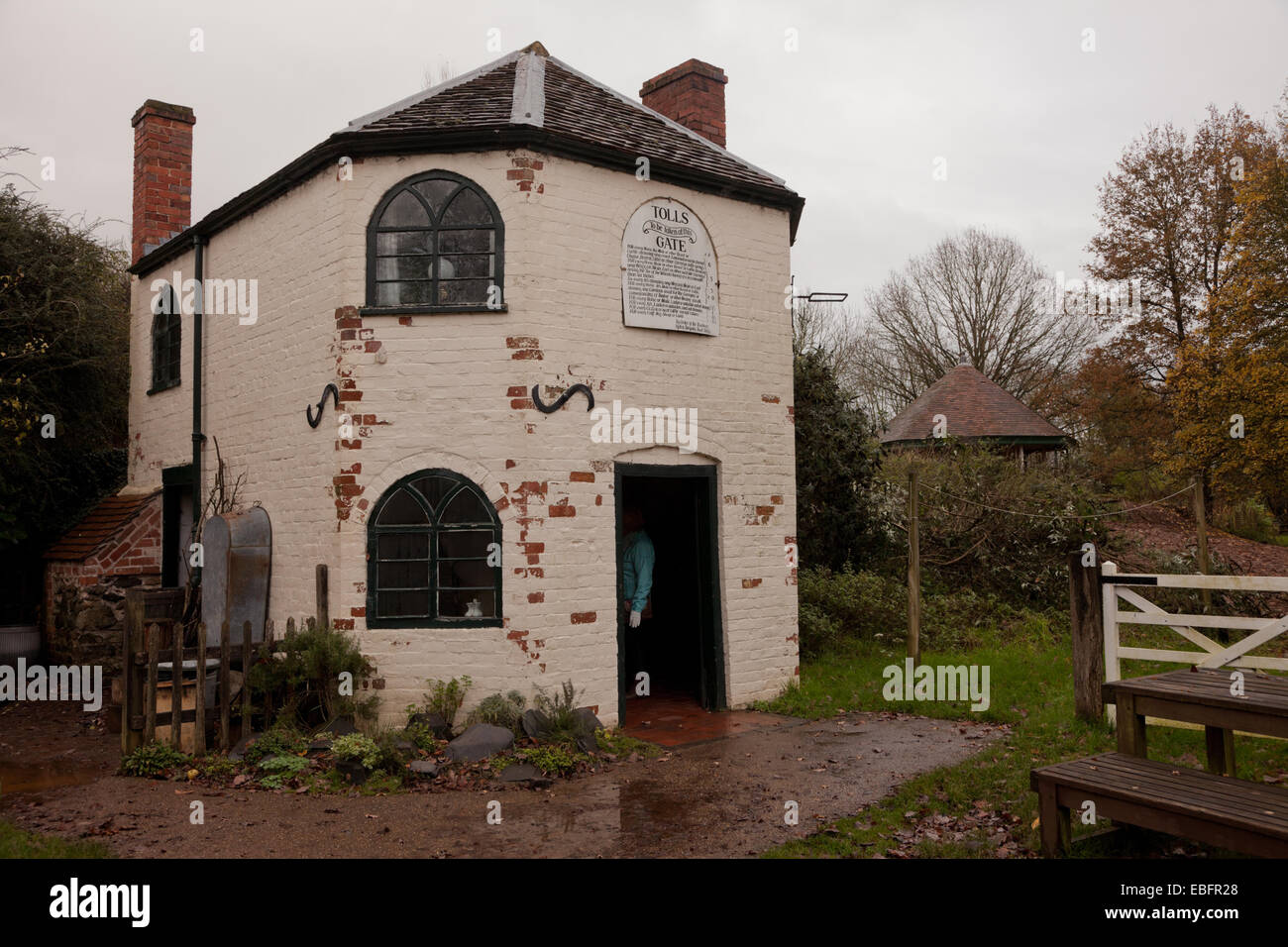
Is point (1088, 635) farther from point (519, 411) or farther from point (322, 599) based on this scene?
point (322, 599)

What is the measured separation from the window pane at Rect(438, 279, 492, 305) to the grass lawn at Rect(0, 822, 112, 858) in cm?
528

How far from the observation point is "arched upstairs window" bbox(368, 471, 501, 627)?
8.52 m

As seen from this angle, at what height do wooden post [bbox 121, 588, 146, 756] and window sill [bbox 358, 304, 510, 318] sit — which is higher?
window sill [bbox 358, 304, 510, 318]

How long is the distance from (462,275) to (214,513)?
15.1 ft

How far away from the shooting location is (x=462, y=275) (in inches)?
346

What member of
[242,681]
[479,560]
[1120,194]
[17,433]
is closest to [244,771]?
[242,681]

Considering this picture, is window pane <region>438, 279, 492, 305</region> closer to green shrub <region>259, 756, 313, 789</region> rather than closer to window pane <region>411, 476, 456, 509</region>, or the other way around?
window pane <region>411, 476, 456, 509</region>

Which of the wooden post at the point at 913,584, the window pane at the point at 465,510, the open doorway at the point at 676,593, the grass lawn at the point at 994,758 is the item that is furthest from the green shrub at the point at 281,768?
the wooden post at the point at 913,584

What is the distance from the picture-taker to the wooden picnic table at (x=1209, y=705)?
16.0ft

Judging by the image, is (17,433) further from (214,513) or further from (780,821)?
(780,821)

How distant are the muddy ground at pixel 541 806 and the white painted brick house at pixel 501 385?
1.55 m

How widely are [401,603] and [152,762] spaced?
7.87 ft

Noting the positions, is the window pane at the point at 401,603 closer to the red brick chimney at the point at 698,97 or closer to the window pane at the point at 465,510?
the window pane at the point at 465,510

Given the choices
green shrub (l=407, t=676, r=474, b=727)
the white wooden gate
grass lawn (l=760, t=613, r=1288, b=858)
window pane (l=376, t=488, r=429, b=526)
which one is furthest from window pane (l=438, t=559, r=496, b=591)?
the white wooden gate
